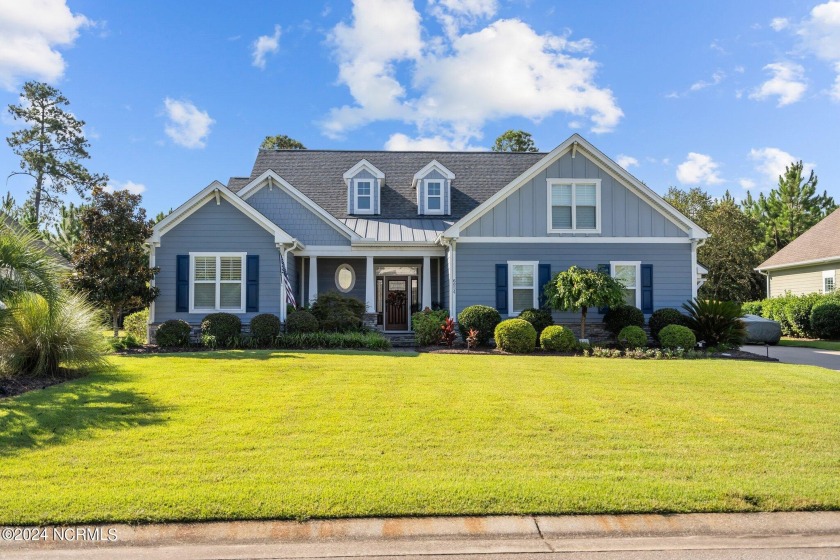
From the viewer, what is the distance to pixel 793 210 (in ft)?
122

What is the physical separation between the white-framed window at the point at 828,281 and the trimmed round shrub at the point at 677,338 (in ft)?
46.6

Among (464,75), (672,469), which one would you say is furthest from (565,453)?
(464,75)

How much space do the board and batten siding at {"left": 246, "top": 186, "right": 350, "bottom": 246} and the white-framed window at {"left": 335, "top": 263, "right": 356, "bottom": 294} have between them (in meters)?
1.48

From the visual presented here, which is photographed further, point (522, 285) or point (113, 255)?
point (522, 285)

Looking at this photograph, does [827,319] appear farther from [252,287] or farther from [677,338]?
[252,287]

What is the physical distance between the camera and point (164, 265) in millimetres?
16344

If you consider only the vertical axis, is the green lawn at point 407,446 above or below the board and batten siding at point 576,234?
below

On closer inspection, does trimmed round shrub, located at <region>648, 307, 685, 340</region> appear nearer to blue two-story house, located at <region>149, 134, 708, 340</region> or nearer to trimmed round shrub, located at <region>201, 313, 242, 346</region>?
blue two-story house, located at <region>149, 134, 708, 340</region>

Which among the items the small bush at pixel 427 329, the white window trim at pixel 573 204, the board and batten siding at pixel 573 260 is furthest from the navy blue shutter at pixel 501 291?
the white window trim at pixel 573 204

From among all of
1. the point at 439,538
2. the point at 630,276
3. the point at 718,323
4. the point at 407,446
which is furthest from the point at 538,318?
the point at 439,538

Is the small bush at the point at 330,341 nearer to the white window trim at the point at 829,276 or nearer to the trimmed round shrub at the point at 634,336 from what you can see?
the trimmed round shrub at the point at 634,336

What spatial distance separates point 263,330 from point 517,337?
23.8 feet

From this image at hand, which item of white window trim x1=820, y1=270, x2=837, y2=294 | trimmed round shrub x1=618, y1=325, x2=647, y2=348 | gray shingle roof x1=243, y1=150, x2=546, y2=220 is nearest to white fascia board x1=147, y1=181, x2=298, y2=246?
gray shingle roof x1=243, y1=150, x2=546, y2=220

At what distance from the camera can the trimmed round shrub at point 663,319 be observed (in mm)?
16047
